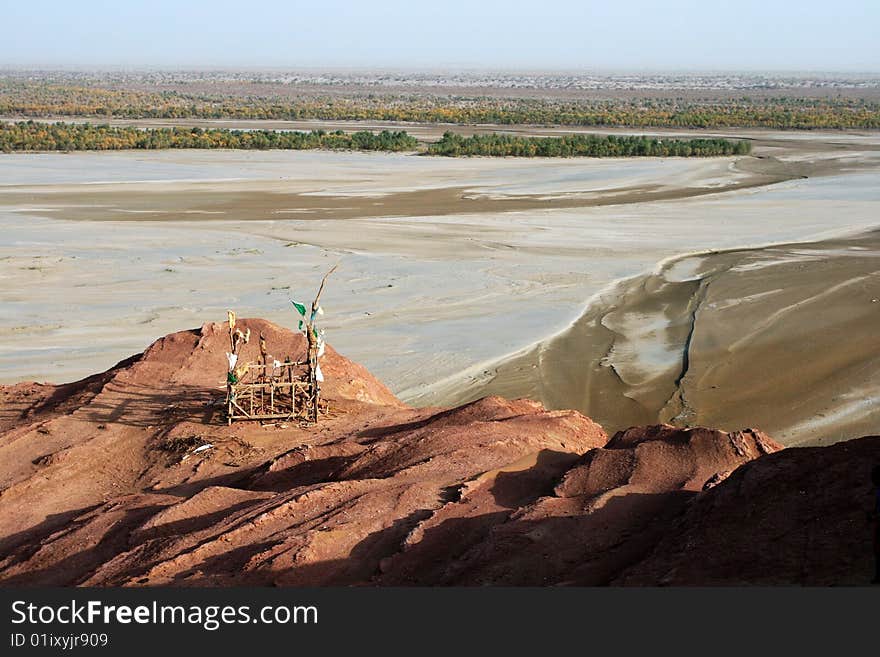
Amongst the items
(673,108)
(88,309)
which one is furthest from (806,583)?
(673,108)

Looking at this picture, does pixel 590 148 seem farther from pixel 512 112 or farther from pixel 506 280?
pixel 512 112

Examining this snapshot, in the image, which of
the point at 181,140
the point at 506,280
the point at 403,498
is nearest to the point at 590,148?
the point at 181,140

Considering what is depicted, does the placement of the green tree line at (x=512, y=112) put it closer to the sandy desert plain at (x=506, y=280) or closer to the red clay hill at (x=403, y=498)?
the sandy desert plain at (x=506, y=280)

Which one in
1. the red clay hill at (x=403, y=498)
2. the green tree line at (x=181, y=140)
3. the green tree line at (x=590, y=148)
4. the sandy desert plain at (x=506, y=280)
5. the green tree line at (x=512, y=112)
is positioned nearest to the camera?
the red clay hill at (x=403, y=498)

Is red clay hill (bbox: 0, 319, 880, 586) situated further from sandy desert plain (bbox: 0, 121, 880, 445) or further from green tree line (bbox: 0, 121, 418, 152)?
green tree line (bbox: 0, 121, 418, 152)

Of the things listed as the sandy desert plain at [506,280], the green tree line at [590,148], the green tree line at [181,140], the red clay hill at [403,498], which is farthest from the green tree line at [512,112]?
the red clay hill at [403,498]

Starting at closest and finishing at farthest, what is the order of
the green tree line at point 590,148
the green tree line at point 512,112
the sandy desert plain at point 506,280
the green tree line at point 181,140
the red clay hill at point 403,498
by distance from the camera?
the red clay hill at point 403,498
the sandy desert plain at point 506,280
the green tree line at point 590,148
the green tree line at point 181,140
the green tree line at point 512,112

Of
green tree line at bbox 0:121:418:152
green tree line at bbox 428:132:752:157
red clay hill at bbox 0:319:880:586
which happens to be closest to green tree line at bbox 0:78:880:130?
green tree line at bbox 428:132:752:157
